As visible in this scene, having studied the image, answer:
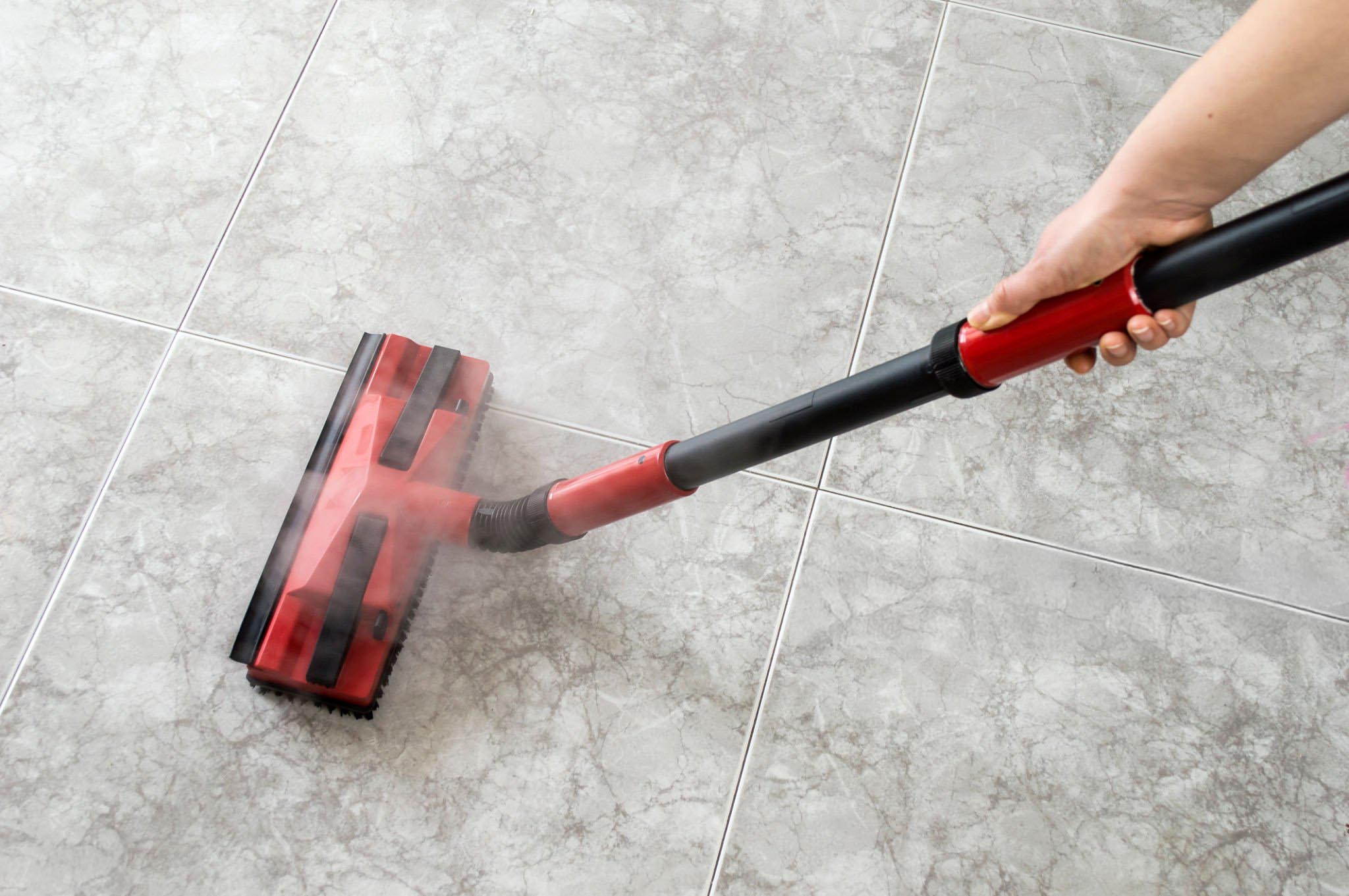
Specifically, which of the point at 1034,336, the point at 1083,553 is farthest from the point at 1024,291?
the point at 1083,553

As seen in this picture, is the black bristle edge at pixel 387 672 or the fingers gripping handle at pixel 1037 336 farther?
the black bristle edge at pixel 387 672

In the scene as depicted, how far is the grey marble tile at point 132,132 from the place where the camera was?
3.78 ft

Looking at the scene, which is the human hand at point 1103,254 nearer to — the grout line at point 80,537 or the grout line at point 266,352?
the grout line at point 266,352

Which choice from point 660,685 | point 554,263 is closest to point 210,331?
point 554,263

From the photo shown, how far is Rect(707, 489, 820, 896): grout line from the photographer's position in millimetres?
968

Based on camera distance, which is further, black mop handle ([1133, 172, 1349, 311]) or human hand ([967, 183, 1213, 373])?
human hand ([967, 183, 1213, 373])

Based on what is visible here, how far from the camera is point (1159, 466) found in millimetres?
1110

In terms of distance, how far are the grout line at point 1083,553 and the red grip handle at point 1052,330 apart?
417 millimetres

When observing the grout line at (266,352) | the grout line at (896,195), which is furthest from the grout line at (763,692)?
the grout line at (266,352)

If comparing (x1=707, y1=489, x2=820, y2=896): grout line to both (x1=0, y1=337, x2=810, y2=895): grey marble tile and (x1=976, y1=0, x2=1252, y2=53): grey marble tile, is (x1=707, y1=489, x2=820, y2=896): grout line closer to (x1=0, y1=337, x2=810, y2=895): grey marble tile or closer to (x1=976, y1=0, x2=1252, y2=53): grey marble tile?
(x1=0, y1=337, x2=810, y2=895): grey marble tile

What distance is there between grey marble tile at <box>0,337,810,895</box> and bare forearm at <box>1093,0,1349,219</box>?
0.54m

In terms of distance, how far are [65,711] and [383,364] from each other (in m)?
0.47

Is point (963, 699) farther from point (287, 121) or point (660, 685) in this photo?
point (287, 121)

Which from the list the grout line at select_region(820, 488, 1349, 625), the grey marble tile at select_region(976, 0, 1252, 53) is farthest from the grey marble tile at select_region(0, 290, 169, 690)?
the grey marble tile at select_region(976, 0, 1252, 53)
